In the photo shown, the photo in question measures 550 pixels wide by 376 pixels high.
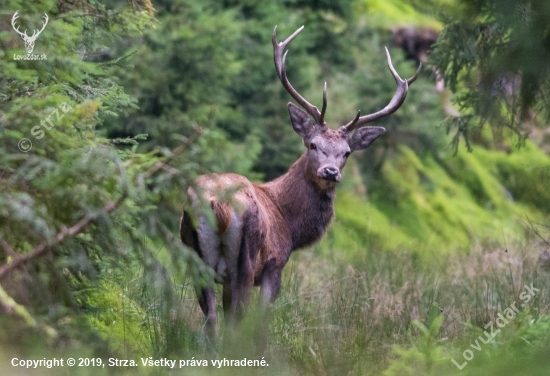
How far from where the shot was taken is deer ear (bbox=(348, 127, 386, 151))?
7.18 m

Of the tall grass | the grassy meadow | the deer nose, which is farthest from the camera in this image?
the deer nose

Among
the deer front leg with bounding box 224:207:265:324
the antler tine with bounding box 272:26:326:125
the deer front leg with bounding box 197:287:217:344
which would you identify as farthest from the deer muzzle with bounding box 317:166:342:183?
the deer front leg with bounding box 197:287:217:344

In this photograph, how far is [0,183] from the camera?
3814mm

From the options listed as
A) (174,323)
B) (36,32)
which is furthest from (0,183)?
(174,323)

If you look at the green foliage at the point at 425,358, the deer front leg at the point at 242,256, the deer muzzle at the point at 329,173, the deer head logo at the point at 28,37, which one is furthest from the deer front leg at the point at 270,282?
the deer head logo at the point at 28,37

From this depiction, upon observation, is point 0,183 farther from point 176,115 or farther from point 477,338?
point 176,115

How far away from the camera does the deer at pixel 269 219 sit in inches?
212

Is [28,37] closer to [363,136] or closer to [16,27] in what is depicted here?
[16,27]

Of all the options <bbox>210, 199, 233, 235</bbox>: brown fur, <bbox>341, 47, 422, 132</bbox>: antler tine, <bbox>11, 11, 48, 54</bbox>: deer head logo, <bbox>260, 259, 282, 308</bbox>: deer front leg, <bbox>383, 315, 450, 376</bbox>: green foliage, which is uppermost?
<bbox>11, 11, 48, 54</bbox>: deer head logo

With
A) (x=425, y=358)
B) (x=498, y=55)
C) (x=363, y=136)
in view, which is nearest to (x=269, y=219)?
(x=363, y=136)

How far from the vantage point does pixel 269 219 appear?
20.3ft

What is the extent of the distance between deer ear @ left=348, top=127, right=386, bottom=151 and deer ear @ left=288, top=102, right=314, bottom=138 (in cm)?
41

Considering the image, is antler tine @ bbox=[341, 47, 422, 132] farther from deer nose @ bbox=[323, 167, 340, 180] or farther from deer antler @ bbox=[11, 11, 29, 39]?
deer antler @ bbox=[11, 11, 29, 39]

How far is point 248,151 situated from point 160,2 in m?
2.46
